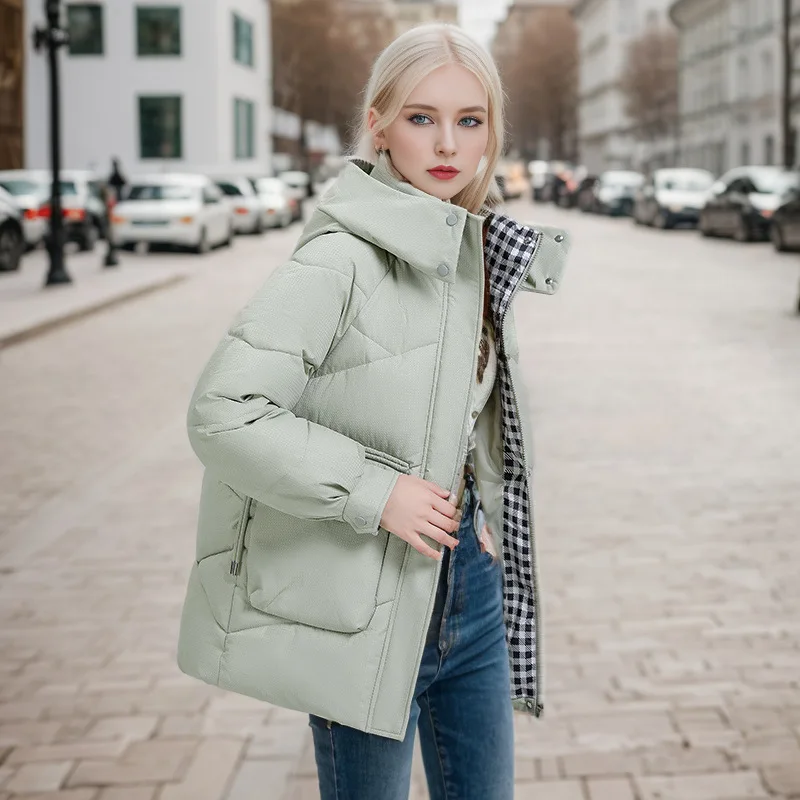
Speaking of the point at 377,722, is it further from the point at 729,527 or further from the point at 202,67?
the point at 202,67

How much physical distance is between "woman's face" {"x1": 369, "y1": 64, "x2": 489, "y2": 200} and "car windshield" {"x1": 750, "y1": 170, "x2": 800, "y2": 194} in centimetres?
2688

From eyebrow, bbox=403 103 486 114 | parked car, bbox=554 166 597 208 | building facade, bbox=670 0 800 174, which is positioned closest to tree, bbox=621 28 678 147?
building facade, bbox=670 0 800 174

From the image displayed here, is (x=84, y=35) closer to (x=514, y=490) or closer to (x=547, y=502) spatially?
(x=547, y=502)

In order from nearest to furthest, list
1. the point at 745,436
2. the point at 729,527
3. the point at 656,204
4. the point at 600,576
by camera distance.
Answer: the point at 600,576 < the point at 729,527 < the point at 745,436 < the point at 656,204

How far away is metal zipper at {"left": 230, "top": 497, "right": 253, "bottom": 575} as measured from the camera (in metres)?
2.04

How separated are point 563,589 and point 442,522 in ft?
10.6

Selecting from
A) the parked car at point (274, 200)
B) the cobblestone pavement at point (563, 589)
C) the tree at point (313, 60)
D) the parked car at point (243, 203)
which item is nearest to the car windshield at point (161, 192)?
the parked car at point (243, 203)

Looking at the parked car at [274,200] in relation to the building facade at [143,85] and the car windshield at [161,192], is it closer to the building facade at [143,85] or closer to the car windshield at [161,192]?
the building facade at [143,85]

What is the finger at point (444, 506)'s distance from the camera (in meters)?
1.99

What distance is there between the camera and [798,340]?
12453mm

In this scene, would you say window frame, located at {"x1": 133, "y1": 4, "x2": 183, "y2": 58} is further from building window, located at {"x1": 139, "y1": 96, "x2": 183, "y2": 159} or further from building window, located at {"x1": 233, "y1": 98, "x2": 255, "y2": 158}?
building window, located at {"x1": 233, "y1": 98, "x2": 255, "y2": 158}

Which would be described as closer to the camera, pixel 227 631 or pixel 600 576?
pixel 227 631

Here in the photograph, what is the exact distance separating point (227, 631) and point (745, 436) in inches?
251

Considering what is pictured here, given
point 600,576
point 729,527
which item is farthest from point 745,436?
point 600,576
